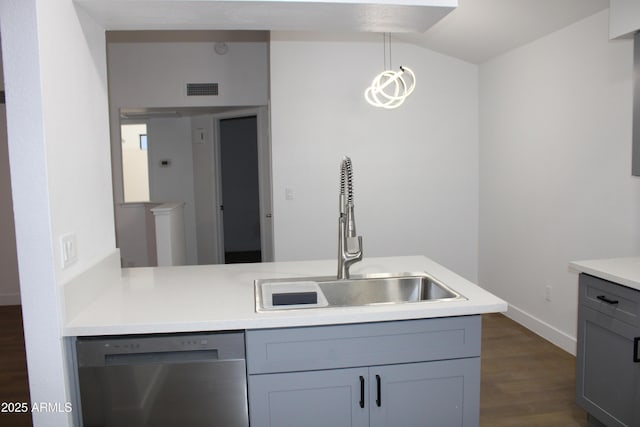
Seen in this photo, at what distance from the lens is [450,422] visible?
1800 mm

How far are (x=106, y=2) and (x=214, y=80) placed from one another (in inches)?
142

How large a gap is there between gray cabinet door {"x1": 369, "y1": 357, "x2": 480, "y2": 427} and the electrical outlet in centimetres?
111

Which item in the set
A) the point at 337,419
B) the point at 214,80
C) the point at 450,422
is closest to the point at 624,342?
the point at 450,422

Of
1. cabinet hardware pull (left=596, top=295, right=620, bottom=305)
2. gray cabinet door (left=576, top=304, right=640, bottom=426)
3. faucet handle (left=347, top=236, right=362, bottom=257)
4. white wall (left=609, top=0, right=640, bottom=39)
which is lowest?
gray cabinet door (left=576, top=304, right=640, bottom=426)

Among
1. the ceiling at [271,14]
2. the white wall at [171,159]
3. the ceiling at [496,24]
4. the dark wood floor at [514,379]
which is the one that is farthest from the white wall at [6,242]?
the ceiling at [496,24]

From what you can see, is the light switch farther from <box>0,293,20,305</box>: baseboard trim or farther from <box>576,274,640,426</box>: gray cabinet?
<box>0,293,20,305</box>: baseboard trim

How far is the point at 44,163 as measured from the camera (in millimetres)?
1534

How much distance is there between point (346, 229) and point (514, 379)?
178 centimetres

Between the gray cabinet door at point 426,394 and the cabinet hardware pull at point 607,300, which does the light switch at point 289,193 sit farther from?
the gray cabinet door at point 426,394

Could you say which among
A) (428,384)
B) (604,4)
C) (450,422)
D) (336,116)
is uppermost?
(604,4)

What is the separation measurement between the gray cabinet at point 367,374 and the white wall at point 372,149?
9.47 feet

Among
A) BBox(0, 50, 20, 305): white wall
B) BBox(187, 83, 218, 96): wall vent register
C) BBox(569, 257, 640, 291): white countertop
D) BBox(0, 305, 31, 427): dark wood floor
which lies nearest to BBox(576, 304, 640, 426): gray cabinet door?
BBox(569, 257, 640, 291): white countertop

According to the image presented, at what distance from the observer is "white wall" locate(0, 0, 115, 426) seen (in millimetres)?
1502

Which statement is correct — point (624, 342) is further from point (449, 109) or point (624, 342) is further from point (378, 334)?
point (449, 109)
